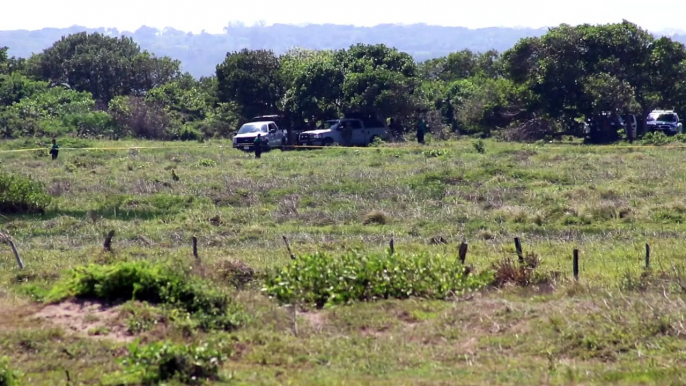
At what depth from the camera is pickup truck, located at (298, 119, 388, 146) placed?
39.2 meters

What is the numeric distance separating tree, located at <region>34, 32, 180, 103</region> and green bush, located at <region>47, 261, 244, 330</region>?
164 feet

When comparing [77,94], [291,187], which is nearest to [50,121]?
[77,94]

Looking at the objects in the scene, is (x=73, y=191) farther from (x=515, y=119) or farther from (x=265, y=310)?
(x=515, y=119)

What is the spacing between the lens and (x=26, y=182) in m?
20.8

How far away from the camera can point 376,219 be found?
1909 centimetres

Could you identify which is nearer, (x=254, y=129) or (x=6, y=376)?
(x=6, y=376)

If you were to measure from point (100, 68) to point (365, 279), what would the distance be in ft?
167

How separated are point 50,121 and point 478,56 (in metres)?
34.9

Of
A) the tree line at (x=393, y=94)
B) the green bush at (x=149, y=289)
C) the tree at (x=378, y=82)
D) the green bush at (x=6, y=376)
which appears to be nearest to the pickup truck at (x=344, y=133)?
the tree at (x=378, y=82)

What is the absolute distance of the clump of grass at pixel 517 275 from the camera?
1205 centimetres

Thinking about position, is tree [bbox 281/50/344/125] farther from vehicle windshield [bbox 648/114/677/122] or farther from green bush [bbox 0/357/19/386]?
green bush [bbox 0/357/19/386]

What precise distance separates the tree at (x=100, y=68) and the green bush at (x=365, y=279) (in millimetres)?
49789

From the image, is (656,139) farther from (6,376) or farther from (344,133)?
(6,376)

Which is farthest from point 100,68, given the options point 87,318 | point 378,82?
point 87,318
